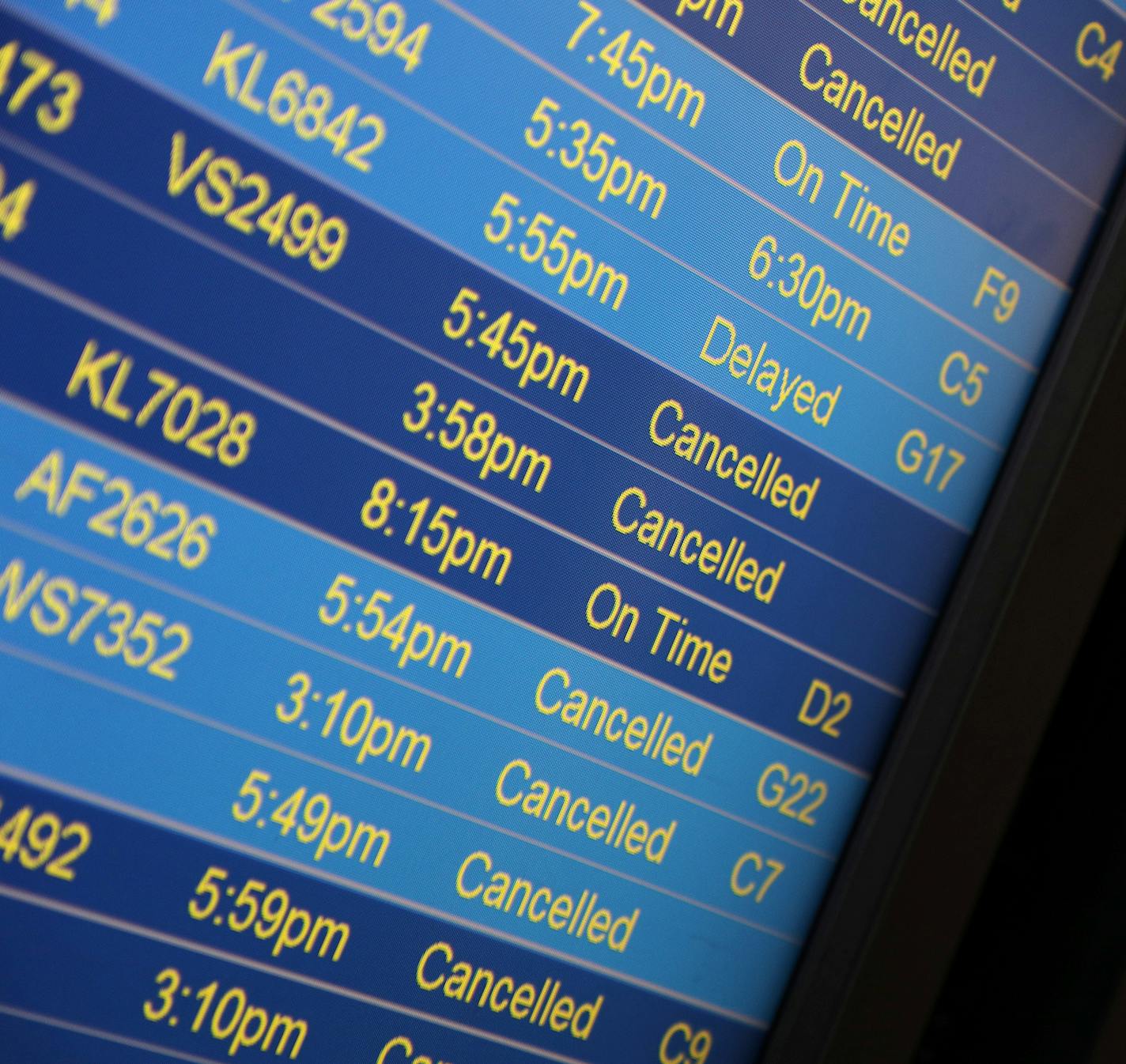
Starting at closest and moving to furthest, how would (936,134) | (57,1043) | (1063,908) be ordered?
(57,1043) < (936,134) < (1063,908)

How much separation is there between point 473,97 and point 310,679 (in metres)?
0.44

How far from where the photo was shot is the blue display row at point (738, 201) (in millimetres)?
922

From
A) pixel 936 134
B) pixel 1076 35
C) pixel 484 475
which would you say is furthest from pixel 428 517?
pixel 1076 35

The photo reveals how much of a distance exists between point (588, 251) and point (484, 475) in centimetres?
19

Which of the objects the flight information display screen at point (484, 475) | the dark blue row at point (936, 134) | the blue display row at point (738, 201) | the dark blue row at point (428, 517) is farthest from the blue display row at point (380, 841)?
the dark blue row at point (936, 134)

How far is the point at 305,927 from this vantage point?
0.95 m

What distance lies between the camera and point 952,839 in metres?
1.12

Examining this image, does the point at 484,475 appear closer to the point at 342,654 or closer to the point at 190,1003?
the point at 342,654

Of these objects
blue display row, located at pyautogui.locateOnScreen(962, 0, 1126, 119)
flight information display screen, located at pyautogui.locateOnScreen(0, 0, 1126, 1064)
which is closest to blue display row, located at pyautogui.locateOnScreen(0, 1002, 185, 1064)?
flight information display screen, located at pyautogui.locateOnScreen(0, 0, 1126, 1064)

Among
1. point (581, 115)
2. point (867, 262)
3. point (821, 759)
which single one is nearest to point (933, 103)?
point (867, 262)

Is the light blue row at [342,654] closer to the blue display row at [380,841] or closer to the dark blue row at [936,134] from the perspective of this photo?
the blue display row at [380,841]

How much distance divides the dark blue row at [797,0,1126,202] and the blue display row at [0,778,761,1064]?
2.59 ft

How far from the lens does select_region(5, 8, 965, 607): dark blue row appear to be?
0.84m

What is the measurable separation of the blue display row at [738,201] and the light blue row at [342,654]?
322 mm
